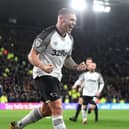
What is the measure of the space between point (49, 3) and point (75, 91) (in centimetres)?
793

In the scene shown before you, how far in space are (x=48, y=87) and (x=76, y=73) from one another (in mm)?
24836

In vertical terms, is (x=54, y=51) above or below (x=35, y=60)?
above

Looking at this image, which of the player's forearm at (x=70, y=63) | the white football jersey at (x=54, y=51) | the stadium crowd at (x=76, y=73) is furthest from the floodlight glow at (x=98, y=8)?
the white football jersey at (x=54, y=51)

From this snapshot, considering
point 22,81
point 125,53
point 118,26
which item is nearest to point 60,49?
point 22,81

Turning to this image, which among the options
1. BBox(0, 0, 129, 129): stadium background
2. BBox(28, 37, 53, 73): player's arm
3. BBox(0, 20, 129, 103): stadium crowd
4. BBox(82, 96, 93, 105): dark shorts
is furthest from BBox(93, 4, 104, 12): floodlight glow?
BBox(28, 37, 53, 73): player's arm

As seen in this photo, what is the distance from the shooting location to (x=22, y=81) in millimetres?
27625

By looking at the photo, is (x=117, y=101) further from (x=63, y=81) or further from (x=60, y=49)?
(x=60, y=49)

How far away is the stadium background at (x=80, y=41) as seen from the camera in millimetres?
29156

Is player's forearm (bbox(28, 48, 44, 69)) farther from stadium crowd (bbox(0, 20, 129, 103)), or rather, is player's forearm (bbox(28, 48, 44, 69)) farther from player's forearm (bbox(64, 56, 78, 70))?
stadium crowd (bbox(0, 20, 129, 103))

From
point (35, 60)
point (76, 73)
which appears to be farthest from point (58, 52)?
point (76, 73)

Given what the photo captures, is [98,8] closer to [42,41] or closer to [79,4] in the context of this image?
[79,4]

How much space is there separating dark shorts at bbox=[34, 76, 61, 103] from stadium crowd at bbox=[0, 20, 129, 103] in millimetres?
17390

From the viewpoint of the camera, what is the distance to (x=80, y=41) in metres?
35.7

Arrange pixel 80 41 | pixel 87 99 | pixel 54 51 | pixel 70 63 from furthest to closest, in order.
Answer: pixel 80 41
pixel 87 99
pixel 70 63
pixel 54 51
